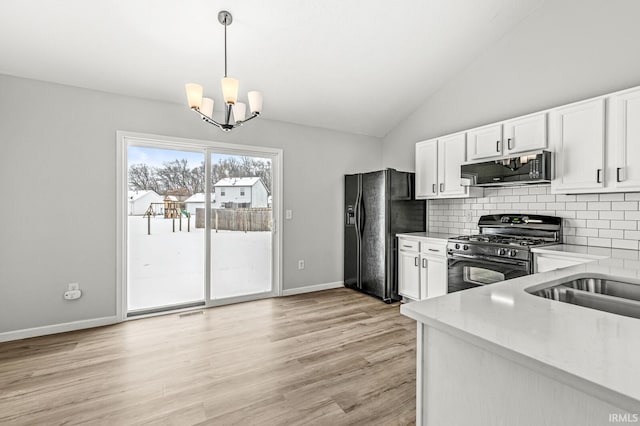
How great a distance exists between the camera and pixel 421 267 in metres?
3.75

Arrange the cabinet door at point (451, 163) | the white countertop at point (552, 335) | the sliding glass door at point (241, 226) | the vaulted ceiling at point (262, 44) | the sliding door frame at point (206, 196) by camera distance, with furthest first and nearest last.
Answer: the sliding glass door at point (241, 226), the cabinet door at point (451, 163), the sliding door frame at point (206, 196), the vaulted ceiling at point (262, 44), the white countertop at point (552, 335)

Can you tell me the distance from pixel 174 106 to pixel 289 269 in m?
2.49

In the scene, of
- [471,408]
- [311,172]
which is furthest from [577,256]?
[311,172]

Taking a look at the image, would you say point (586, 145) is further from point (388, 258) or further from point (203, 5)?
point (203, 5)

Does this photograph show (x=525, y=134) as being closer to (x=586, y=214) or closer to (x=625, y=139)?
(x=625, y=139)

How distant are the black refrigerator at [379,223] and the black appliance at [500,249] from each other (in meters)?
0.84

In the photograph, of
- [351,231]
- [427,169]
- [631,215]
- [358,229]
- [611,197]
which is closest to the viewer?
[631,215]

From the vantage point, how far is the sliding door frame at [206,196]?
3.33 meters

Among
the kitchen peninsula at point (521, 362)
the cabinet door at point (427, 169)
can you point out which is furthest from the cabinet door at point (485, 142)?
the kitchen peninsula at point (521, 362)

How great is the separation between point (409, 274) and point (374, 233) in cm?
69

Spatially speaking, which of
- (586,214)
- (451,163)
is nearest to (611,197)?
(586,214)

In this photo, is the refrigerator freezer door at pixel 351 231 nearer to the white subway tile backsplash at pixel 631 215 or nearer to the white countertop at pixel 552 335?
the white subway tile backsplash at pixel 631 215

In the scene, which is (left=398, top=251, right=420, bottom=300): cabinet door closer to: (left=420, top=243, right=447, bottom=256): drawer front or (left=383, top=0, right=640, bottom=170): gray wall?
(left=420, top=243, right=447, bottom=256): drawer front

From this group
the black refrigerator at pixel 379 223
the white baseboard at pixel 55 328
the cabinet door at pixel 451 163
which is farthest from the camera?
the black refrigerator at pixel 379 223
